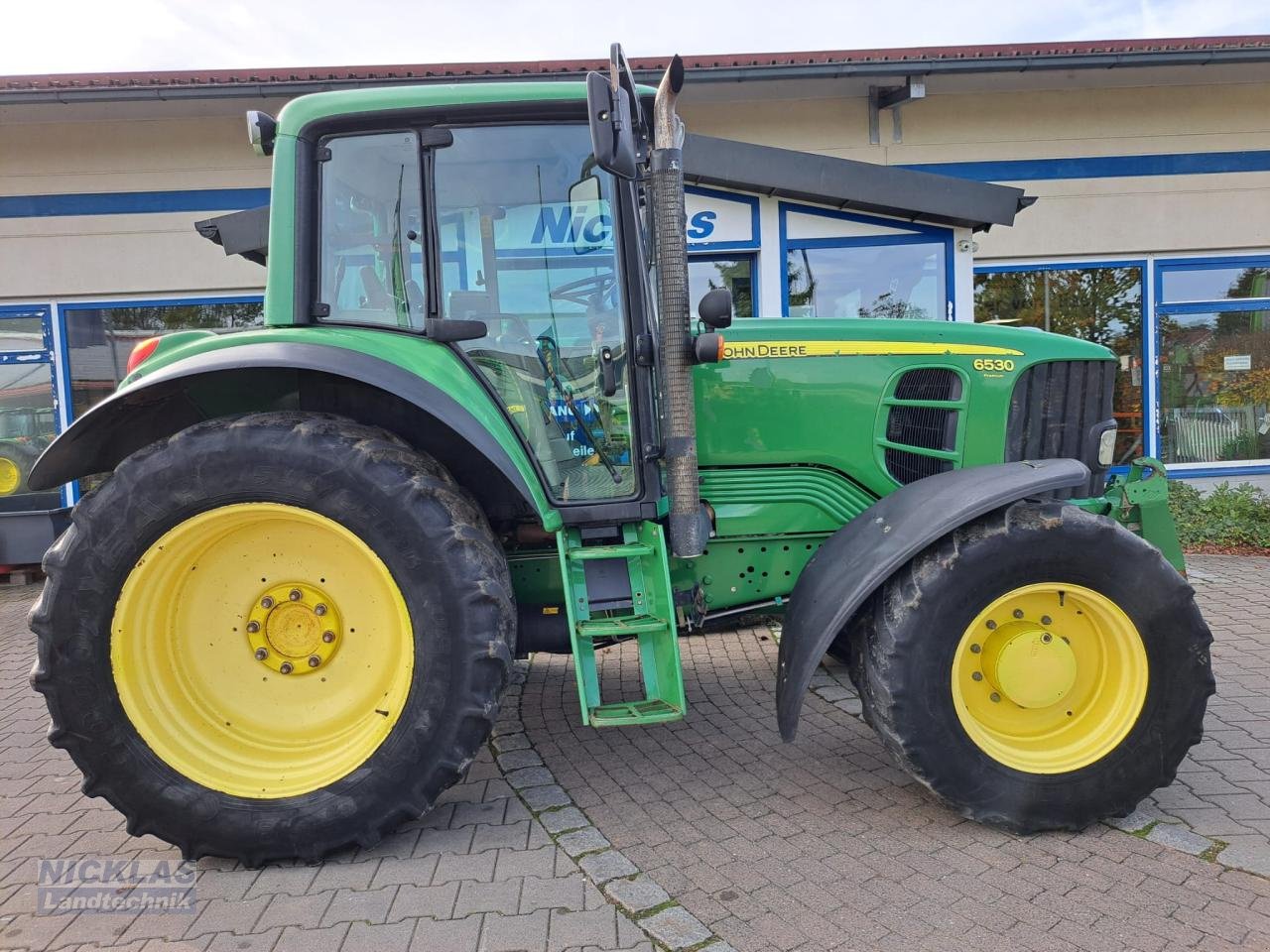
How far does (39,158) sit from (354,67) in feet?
10.5

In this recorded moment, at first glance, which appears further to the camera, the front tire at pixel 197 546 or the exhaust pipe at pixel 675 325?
the exhaust pipe at pixel 675 325

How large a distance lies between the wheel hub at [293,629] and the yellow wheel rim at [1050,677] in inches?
82.0

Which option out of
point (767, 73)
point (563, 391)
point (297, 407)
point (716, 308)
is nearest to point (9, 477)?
point (297, 407)

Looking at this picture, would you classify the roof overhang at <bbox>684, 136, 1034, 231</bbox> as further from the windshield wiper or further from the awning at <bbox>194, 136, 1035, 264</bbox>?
the windshield wiper

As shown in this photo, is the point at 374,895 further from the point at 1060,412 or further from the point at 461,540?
the point at 1060,412

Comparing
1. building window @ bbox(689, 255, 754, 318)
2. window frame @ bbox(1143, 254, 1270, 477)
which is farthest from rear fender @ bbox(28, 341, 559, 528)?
window frame @ bbox(1143, 254, 1270, 477)

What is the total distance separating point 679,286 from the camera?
2.85m

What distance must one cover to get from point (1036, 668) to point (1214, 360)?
7.91 meters

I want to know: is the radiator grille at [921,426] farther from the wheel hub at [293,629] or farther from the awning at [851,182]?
the awning at [851,182]

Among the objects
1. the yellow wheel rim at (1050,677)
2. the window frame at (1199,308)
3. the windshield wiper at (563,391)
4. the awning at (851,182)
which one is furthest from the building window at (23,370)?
the window frame at (1199,308)

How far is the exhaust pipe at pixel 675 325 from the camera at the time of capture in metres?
2.84

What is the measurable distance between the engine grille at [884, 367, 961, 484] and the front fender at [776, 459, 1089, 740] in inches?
15.5

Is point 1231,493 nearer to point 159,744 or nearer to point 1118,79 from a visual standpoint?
point 1118,79

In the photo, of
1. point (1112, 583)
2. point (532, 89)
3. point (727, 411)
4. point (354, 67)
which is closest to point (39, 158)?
point (354, 67)
